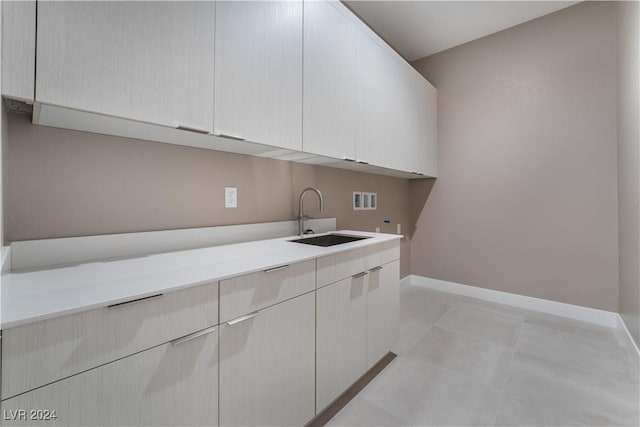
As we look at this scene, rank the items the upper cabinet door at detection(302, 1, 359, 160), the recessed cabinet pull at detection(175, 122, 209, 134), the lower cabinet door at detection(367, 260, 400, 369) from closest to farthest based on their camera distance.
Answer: the recessed cabinet pull at detection(175, 122, 209, 134), the upper cabinet door at detection(302, 1, 359, 160), the lower cabinet door at detection(367, 260, 400, 369)

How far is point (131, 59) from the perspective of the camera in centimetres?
89

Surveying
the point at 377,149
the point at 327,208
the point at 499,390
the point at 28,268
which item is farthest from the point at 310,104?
the point at 499,390

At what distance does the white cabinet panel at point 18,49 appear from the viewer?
2.27 feet

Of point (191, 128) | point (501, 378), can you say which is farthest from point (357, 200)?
point (191, 128)

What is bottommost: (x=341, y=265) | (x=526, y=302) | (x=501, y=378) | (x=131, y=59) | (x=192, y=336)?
(x=501, y=378)

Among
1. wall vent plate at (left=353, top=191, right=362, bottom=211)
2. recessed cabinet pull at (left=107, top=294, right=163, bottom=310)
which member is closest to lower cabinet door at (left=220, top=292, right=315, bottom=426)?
recessed cabinet pull at (left=107, top=294, right=163, bottom=310)

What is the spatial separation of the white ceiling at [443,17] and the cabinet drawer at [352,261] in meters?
2.15

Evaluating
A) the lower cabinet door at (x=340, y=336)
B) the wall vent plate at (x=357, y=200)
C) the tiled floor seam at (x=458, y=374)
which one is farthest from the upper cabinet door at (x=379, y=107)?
the tiled floor seam at (x=458, y=374)

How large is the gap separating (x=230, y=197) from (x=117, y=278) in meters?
0.79

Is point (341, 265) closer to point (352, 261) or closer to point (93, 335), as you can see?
point (352, 261)

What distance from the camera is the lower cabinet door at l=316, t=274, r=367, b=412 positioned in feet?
4.14

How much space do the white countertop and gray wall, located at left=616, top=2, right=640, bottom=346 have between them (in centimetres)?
213

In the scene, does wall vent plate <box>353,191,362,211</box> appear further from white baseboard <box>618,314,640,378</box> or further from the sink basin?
white baseboard <box>618,314,640,378</box>

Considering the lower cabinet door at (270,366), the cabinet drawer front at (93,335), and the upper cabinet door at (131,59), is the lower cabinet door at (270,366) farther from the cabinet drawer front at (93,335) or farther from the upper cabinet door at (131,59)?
the upper cabinet door at (131,59)
